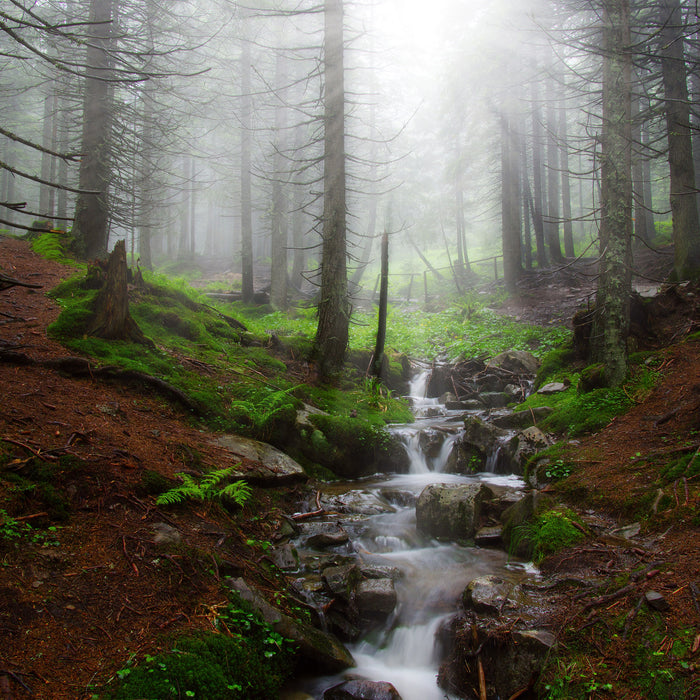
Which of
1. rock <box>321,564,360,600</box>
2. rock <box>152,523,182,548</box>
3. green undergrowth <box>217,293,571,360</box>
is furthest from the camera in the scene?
green undergrowth <box>217,293,571,360</box>

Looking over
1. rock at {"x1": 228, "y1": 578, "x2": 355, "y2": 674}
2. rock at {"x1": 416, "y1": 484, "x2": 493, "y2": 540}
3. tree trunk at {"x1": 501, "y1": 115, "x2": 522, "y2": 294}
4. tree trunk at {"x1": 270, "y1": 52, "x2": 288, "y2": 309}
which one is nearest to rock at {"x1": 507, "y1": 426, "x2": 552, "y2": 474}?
rock at {"x1": 416, "y1": 484, "x2": 493, "y2": 540}

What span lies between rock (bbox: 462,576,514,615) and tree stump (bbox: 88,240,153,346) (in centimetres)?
574

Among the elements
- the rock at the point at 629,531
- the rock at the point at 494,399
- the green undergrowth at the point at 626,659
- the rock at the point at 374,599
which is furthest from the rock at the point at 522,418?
the green undergrowth at the point at 626,659

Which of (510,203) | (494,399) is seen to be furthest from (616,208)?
(510,203)

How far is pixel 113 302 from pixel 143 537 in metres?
4.28

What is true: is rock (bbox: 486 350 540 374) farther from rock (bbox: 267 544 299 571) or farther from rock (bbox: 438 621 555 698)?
rock (bbox: 438 621 555 698)

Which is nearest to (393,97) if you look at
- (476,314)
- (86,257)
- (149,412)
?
(476,314)

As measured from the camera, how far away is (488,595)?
3.91 metres

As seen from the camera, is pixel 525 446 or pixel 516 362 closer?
pixel 525 446

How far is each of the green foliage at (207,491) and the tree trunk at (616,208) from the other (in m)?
5.99

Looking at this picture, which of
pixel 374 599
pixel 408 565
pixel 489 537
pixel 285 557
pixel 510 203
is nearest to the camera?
pixel 374 599

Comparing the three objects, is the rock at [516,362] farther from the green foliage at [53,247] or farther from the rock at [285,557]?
the green foliage at [53,247]

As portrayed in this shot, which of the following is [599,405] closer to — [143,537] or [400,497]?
[400,497]

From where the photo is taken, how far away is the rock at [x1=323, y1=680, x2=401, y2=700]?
3416mm
